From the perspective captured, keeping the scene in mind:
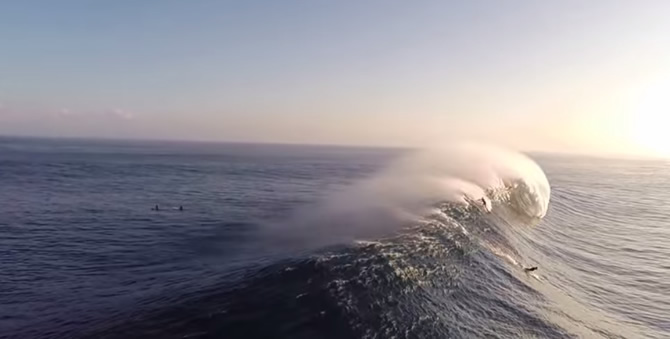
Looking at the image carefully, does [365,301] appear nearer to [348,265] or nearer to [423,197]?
[348,265]

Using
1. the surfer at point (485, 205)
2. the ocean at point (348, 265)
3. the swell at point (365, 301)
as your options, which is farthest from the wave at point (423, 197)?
the swell at point (365, 301)

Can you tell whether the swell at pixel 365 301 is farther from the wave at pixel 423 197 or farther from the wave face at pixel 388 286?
the wave at pixel 423 197

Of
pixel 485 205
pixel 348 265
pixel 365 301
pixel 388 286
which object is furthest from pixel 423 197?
pixel 365 301

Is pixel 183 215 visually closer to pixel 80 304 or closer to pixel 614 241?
pixel 80 304

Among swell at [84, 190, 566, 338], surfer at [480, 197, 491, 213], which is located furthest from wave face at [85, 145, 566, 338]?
surfer at [480, 197, 491, 213]

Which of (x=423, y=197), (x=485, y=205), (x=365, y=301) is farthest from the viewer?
(x=423, y=197)

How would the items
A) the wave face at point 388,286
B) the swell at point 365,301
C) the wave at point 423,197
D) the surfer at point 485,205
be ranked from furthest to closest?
the surfer at point 485,205, the wave at point 423,197, the wave face at point 388,286, the swell at point 365,301

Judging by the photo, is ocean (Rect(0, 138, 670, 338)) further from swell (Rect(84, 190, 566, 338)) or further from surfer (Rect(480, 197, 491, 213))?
surfer (Rect(480, 197, 491, 213))

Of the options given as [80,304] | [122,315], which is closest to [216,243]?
[80,304]
